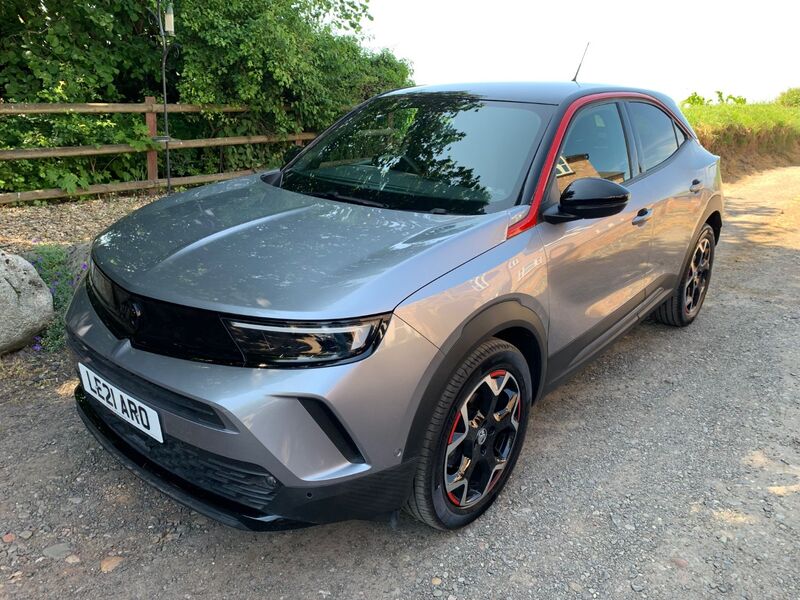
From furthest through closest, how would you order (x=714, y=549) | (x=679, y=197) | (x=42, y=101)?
1. (x=42, y=101)
2. (x=679, y=197)
3. (x=714, y=549)

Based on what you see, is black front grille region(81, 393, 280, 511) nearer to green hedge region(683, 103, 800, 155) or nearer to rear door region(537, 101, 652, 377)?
rear door region(537, 101, 652, 377)

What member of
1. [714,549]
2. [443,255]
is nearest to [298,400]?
[443,255]

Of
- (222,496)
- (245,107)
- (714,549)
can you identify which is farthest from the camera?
(245,107)

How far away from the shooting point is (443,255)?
7.70 feet

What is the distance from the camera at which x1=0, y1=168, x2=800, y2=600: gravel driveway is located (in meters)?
2.40

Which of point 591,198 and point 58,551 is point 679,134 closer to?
point 591,198

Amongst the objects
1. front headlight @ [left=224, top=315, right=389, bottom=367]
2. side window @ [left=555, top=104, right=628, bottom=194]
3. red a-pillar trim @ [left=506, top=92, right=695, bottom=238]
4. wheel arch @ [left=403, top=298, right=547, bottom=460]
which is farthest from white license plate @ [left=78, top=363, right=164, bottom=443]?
side window @ [left=555, top=104, right=628, bottom=194]

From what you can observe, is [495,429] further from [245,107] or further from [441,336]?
[245,107]

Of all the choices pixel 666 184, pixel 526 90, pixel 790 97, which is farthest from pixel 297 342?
pixel 790 97

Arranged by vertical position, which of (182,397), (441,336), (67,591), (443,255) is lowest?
(67,591)

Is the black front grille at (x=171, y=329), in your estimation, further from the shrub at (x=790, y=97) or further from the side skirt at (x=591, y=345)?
the shrub at (x=790, y=97)

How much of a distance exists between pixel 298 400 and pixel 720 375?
3147 millimetres

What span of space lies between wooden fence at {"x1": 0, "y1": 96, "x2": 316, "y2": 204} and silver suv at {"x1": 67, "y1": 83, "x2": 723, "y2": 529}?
15.0 ft

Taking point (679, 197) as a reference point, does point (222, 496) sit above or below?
below
